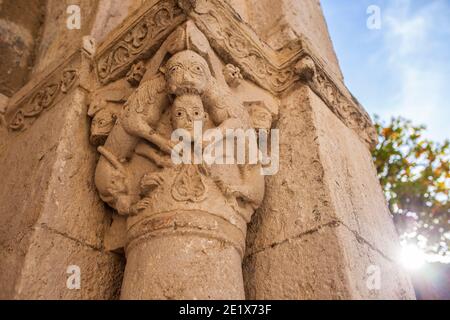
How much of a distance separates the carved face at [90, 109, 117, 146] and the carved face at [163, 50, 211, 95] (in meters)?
0.34

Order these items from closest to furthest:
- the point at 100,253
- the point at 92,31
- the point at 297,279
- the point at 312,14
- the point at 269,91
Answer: the point at 297,279 → the point at 100,253 → the point at 269,91 → the point at 92,31 → the point at 312,14

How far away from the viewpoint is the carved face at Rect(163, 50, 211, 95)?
1.50 meters

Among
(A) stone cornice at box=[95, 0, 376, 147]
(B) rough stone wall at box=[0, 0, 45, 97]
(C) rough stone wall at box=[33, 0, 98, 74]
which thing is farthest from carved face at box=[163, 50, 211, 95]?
(B) rough stone wall at box=[0, 0, 45, 97]

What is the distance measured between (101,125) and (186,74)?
457 mm

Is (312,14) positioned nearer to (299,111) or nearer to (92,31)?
(299,111)

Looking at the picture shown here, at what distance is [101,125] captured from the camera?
170cm

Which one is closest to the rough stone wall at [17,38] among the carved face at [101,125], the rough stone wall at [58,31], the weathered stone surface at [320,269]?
the rough stone wall at [58,31]

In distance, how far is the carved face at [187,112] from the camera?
147cm

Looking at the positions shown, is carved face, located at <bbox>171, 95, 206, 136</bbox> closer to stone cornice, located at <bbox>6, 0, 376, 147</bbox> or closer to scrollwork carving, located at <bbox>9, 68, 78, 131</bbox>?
stone cornice, located at <bbox>6, 0, 376, 147</bbox>

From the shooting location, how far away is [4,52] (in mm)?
2385

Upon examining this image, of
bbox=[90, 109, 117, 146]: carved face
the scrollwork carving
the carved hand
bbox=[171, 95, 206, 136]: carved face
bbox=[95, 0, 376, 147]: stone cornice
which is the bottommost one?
the carved hand

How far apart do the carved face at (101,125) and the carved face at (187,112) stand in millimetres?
344
